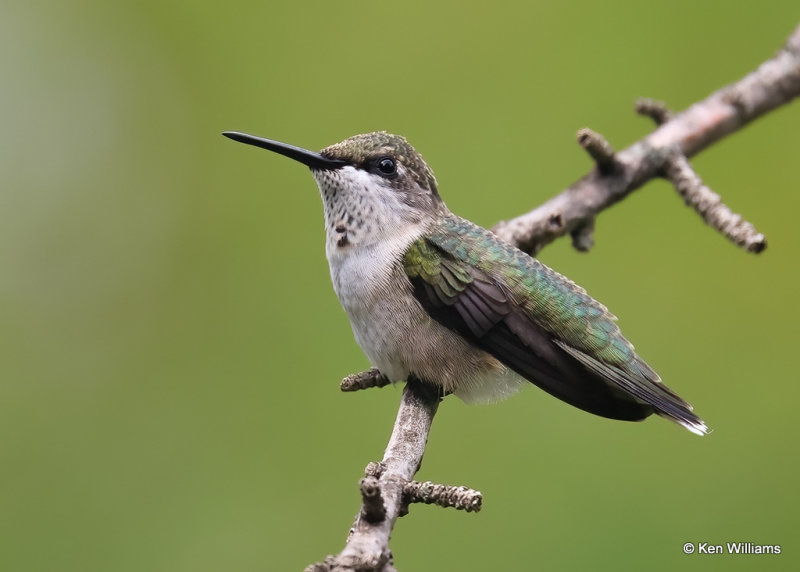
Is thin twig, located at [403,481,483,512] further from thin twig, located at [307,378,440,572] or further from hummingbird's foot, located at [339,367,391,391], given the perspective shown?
hummingbird's foot, located at [339,367,391,391]

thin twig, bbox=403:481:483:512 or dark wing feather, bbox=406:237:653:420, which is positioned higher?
dark wing feather, bbox=406:237:653:420

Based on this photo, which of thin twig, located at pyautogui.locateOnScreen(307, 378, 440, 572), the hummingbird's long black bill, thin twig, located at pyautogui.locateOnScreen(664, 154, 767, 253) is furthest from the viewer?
the hummingbird's long black bill

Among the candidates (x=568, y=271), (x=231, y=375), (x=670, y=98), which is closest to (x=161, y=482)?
(x=231, y=375)

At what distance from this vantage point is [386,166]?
3822mm

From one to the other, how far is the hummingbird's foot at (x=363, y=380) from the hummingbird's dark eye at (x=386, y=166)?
0.82m

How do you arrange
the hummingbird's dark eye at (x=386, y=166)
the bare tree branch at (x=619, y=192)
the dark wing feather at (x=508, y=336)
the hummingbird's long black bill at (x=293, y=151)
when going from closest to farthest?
1. the bare tree branch at (x=619, y=192)
2. the dark wing feather at (x=508, y=336)
3. the hummingbird's long black bill at (x=293, y=151)
4. the hummingbird's dark eye at (x=386, y=166)

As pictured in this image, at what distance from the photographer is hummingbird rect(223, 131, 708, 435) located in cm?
335

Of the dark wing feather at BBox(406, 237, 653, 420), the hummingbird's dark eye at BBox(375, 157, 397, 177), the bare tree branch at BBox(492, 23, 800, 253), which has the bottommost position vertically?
the dark wing feather at BBox(406, 237, 653, 420)

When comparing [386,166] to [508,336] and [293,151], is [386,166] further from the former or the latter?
[508,336]

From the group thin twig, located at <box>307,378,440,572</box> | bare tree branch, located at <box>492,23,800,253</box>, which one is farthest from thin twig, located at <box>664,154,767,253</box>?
thin twig, located at <box>307,378,440,572</box>

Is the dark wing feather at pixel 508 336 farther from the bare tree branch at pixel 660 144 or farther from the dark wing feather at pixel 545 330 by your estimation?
the bare tree branch at pixel 660 144

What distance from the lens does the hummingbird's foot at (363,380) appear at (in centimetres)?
331

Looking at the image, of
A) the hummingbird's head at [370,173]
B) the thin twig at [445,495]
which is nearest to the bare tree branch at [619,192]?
the thin twig at [445,495]

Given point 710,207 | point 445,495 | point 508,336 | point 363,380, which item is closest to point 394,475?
point 445,495
